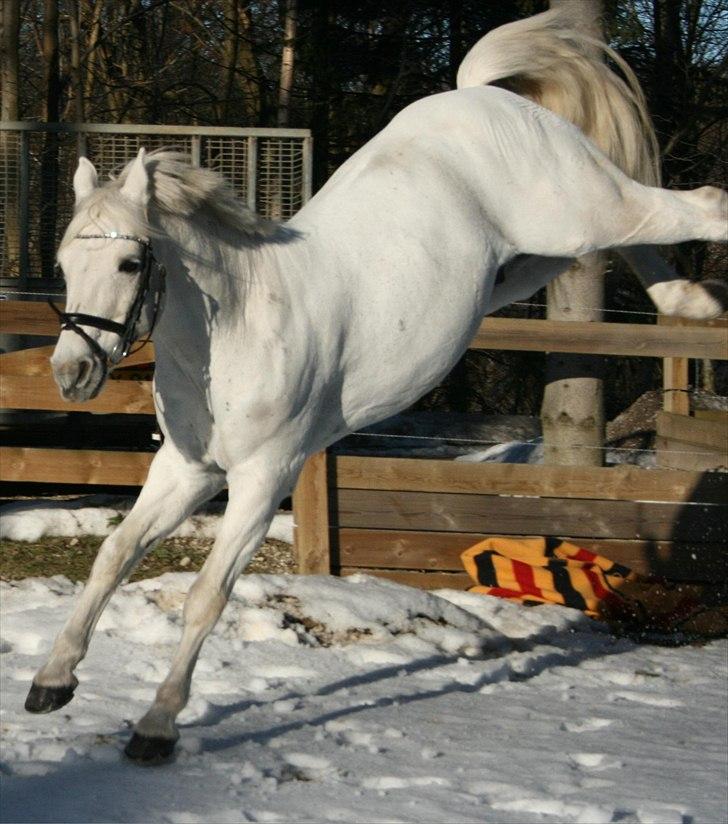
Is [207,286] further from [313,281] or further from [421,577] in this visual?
[421,577]

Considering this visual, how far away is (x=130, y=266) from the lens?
12.9 ft

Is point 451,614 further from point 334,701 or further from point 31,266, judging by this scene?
point 31,266

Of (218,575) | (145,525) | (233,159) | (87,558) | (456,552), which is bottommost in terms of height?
(87,558)

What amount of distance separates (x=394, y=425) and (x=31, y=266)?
4130 millimetres

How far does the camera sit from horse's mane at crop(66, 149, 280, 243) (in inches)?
156

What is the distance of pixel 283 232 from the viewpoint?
4598mm

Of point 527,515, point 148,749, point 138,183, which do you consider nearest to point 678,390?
point 527,515

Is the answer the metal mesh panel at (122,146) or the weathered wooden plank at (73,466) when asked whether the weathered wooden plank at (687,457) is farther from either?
the metal mesh panel at (122,146)

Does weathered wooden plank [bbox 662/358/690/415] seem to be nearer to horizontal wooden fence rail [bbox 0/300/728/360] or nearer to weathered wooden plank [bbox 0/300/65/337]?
horizontal wooden fence rail [bbox 0/300/728/360]

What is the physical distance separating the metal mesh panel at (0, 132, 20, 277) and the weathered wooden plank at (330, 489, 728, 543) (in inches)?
141

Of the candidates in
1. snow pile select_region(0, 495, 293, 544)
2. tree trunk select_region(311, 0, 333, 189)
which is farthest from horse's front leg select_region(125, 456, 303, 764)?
tree trunk select_region(311, 0, 333, 189)

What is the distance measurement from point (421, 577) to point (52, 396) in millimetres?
2448

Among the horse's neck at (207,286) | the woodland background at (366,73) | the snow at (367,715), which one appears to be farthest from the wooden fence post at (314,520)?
the woodland background at (366,73)

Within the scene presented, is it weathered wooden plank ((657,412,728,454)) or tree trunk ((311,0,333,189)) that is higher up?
tree trunk ((311,0,333,189))
